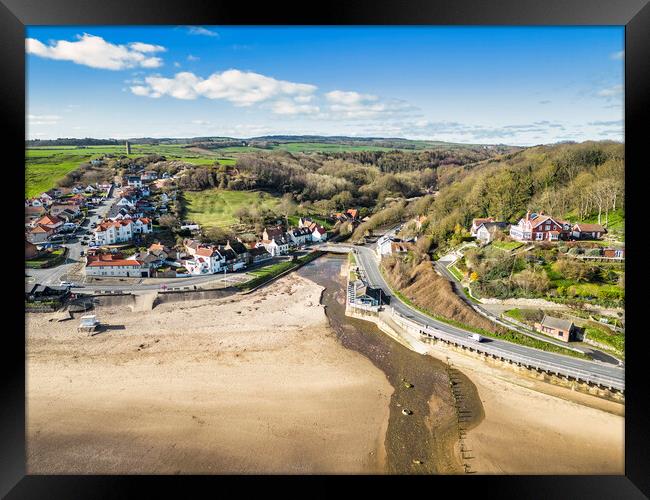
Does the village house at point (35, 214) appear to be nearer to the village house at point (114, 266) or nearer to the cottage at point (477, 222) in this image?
the village house at point (114, 266)

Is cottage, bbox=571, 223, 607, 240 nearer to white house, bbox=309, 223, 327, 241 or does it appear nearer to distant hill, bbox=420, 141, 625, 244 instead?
distant hill, bbox=420, 141, 625, 244

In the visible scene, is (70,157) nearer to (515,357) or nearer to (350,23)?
(350,23)

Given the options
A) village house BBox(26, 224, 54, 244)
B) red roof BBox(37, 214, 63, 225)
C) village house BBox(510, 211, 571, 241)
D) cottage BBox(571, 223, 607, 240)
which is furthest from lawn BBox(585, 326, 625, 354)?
red roof BBox(37, 214, 63, 225)

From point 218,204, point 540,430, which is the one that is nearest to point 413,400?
point 540,430

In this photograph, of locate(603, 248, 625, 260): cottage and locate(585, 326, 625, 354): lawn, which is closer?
locate(585, 326, 625, 354): lawn

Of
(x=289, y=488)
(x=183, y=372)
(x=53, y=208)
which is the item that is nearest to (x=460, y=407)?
(x=289, y=488)

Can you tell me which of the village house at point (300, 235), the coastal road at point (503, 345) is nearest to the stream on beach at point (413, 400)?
the coastal road at point (503, 345)
